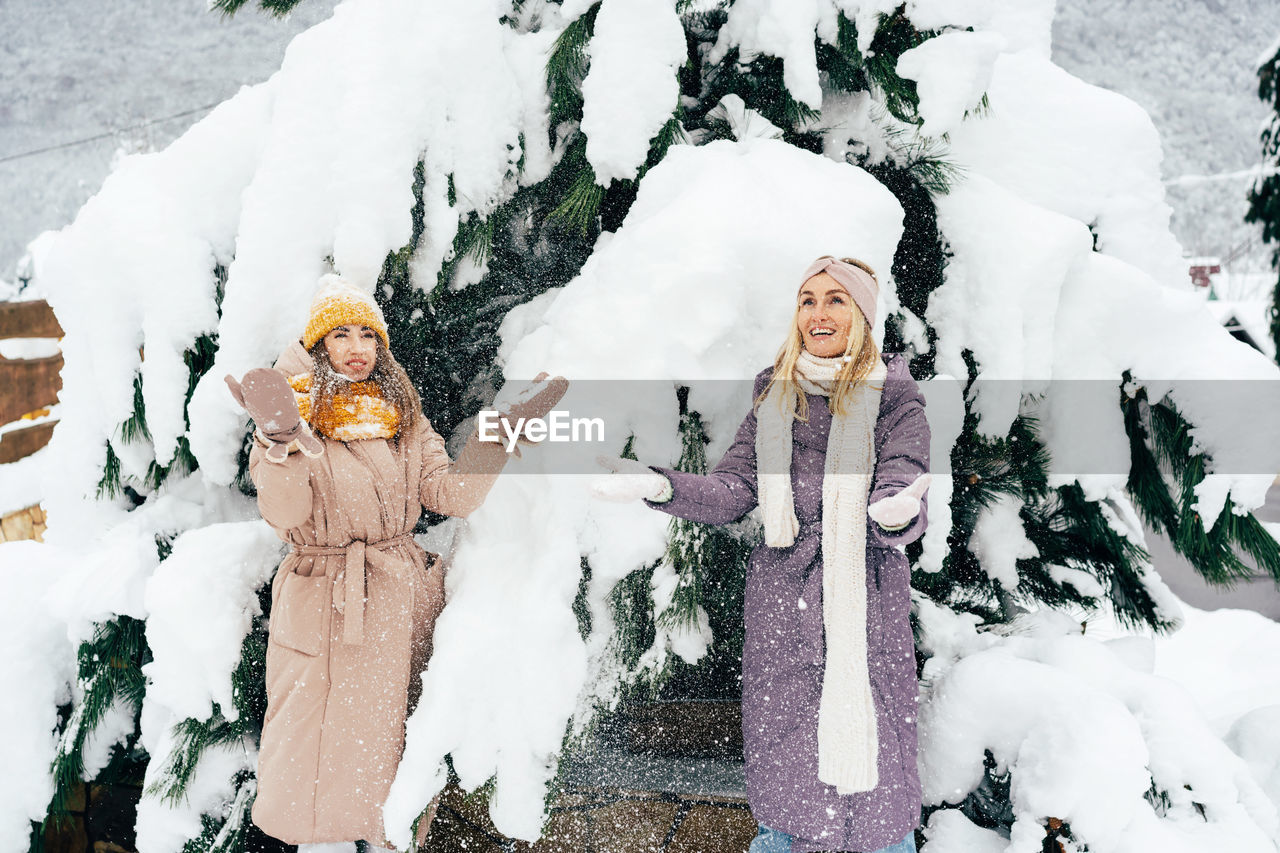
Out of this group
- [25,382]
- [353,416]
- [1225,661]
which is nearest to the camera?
[353,416]

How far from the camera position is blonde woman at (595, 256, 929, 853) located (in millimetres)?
1510

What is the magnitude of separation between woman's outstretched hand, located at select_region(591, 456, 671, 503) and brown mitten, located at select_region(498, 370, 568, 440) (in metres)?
0.20

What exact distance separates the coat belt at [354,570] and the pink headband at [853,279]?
123cm

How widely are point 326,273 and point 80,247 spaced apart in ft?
2.33

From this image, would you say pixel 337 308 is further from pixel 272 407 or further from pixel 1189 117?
pixel 1189 117

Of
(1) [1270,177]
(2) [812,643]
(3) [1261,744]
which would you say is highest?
(1) [1270,177]

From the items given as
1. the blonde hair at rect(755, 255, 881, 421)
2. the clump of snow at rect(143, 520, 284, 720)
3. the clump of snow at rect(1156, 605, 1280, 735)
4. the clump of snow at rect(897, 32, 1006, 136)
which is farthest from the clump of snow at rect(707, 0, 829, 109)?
the clump of snow at rect(1156, 605, 1280, 735)

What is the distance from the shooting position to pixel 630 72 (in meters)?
1.70

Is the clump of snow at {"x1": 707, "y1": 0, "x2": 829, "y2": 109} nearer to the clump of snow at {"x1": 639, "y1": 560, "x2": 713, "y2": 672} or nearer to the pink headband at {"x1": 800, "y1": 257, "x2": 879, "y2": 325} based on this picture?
the pink headband at {"x1": 800, "y1": 257, "x2": 879, "y2": 325}

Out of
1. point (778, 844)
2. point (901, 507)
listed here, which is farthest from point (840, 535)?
point (778, 844)

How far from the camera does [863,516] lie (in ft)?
5.17

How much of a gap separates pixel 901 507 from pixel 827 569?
0.25m

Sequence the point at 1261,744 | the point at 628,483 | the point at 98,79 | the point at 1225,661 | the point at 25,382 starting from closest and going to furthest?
the point at 628,483, the point at 1261,744, the point at 1225,661, the point at 25,382, the point at 98,79

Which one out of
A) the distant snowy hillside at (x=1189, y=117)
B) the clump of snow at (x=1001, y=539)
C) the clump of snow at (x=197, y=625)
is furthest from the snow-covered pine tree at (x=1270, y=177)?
the distant snowy hillside at (x=1189, y=117)
